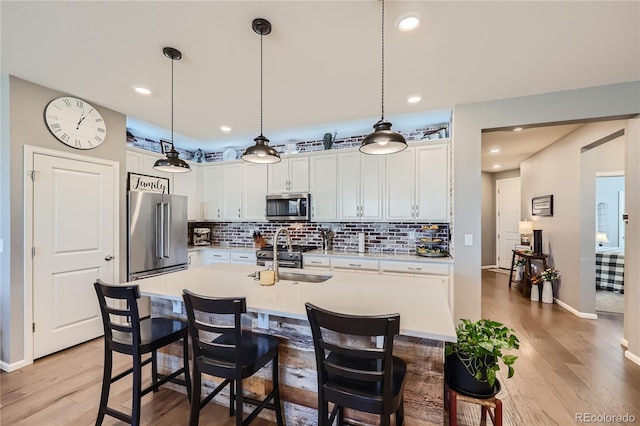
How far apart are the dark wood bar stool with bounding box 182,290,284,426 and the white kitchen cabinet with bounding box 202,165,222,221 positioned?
3.51 metres

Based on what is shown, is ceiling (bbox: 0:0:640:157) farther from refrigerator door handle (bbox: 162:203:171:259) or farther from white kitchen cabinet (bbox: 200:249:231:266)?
white kitchen cabinet (bbox: 200:249:231:266)

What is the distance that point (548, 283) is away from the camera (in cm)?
446

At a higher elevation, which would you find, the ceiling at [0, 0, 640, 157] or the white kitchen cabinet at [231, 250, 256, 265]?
the ceiling at [0, 0, 640, 157]

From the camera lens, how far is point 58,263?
2.86m

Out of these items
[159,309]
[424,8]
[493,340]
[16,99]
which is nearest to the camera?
[493,340]

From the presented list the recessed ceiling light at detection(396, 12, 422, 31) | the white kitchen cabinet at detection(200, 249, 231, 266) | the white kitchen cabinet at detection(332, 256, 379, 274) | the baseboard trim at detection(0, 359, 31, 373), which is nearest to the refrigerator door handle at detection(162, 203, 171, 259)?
the white kitchen cabinet at detection(200, 249, 231, 266)

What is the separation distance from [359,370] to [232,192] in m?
4.02

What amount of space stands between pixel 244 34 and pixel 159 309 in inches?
86.5

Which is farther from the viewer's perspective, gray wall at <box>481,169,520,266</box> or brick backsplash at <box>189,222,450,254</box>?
gray wall at <box>481,169,520,266</box>

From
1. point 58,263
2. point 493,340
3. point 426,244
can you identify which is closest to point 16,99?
point 58,263

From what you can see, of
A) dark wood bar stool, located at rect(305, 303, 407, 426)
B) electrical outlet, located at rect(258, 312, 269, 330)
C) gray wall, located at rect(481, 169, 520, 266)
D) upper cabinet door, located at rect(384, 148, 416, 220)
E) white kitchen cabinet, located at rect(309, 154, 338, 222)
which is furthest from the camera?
gray wall, located at rect(481, 169, 520, 266)

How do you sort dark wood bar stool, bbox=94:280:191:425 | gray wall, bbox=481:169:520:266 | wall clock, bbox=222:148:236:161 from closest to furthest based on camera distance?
dark wood bar stool, bbox=94:280:191:425 → wall clock, bbox=222:148:236:161 → gray wall, bbox=481:169:520:266

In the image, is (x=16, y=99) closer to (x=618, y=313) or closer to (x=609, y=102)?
(x=609, y=102)

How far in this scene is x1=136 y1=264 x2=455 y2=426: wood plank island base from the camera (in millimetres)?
1521
